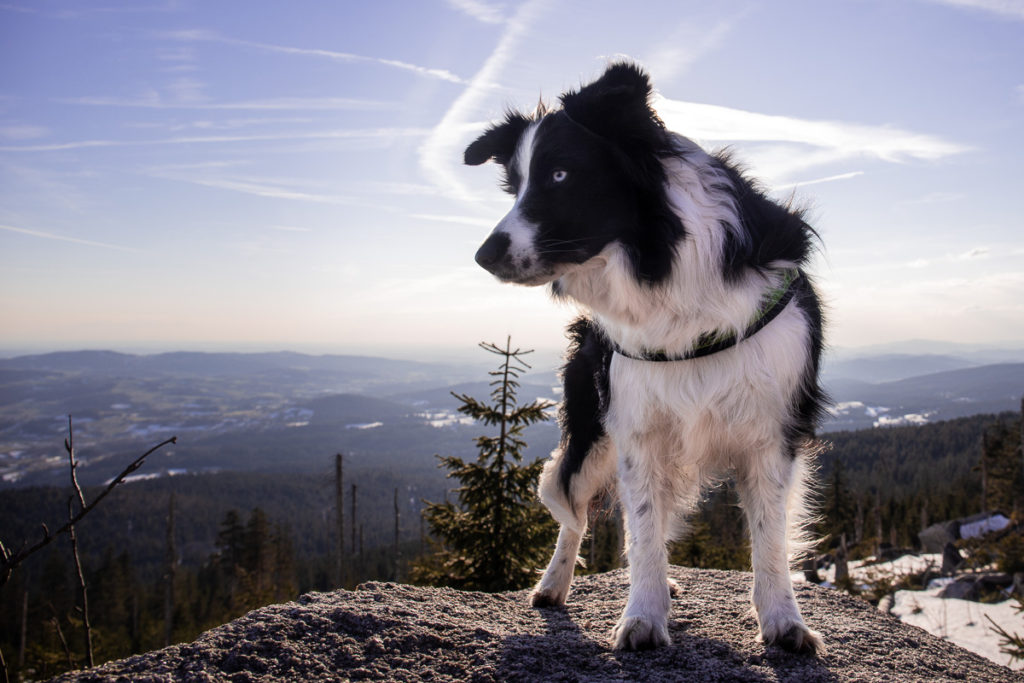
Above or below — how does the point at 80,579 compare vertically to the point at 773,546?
above

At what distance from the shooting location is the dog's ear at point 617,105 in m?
3.07

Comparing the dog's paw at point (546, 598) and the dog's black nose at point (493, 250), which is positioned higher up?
the dog's black nose at point (493, 250)

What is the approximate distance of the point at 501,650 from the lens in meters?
3.24

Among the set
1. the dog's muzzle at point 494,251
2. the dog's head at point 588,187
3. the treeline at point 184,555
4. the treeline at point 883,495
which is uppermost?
the dog's head at point 588,187

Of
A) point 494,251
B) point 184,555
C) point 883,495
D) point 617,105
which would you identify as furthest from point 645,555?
point 184,555

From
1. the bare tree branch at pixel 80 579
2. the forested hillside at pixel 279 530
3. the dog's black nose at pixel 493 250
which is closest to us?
the bare tree branch at pixel 80 579

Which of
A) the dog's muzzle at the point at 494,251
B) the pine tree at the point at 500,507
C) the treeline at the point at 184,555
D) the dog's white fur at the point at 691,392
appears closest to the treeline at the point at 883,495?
the dog's white fur at the point at 691,392

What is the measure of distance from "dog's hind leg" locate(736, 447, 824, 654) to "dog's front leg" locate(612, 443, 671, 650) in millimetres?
536

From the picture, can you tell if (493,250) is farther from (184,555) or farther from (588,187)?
(184,555)

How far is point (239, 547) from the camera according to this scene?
51.3 metres

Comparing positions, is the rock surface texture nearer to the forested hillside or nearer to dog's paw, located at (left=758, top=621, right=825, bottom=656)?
dog's paw, located at (left=758, top=621, right=825, bottom=656)

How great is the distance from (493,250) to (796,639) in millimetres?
2733

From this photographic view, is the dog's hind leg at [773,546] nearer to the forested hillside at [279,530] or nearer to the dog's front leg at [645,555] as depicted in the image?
the forested hillside at [279,530]

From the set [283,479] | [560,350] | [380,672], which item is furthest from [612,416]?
[283,479]
